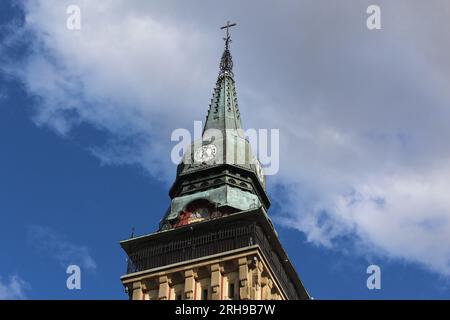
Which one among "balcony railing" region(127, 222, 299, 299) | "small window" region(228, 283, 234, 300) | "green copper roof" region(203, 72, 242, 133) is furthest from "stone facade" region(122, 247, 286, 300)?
"green copper roof" region(203, 72, 242, 133)

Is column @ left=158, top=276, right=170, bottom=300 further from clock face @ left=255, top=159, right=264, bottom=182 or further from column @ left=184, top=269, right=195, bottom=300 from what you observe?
clock face @ left=255, top=159, right=264, bottom=182

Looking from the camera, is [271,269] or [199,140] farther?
[199,140]

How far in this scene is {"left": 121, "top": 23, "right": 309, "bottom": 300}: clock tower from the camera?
7744cm

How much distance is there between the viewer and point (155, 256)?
80.8m

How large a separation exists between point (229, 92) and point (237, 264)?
25.2 meters

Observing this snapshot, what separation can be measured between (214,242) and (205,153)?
495 inches

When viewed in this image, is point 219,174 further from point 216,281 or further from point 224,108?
point 216,281

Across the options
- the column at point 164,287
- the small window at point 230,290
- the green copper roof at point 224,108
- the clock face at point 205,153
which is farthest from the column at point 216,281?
the green copper roof at point 224,108

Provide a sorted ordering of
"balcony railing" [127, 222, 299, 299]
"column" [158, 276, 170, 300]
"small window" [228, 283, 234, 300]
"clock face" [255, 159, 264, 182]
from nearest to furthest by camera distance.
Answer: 1. "small window" [228, 283, 234, 300]
2. "column" [158, 276, 170, 300]
3. "balcony railing" [127, 222, 299, 299]
4. "clock face" [255, 159, 264, 182]

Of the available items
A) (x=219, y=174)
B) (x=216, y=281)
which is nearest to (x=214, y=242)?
(x=216, y=281)

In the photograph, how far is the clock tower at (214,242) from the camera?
254ft
